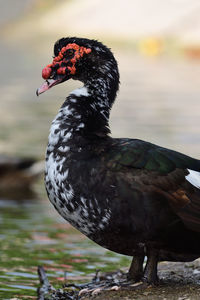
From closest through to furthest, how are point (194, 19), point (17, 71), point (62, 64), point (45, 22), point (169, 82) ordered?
point (62, 64) < point (169, 82) < point (17, 71) < point (194, 19) < point (45, 22)

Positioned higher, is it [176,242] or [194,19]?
[194,19]

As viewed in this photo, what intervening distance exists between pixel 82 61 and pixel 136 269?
1.39 m

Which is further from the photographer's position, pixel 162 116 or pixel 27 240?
pixel 162 116

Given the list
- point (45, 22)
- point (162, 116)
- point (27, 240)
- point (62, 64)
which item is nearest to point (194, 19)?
point (45, 22)

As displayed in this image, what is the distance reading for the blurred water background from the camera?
7328 millimetres

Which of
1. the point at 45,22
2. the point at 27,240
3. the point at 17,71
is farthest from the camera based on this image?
the point at 45,22

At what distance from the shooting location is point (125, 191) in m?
4.60

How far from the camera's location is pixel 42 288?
5.76 m

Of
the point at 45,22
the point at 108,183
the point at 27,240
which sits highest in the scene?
the point at 45,22

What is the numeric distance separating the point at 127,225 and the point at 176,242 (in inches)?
12.0

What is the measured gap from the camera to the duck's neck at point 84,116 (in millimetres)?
4922

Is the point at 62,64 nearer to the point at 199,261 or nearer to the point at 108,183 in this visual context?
the point at 108,183

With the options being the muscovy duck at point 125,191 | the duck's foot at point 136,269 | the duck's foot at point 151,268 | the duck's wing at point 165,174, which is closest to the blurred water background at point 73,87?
the duck's foot at point 136,269

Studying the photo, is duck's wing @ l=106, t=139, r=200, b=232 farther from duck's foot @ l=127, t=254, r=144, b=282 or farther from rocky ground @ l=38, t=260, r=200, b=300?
duck's foot @ l=127, t=254, r=144, b=282
